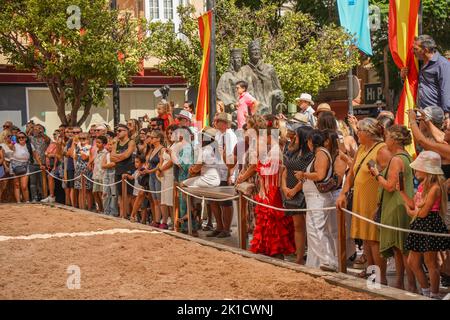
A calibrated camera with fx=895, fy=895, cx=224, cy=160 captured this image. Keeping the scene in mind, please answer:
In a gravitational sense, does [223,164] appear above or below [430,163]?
below

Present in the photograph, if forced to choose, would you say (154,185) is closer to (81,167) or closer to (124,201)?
(124,201)

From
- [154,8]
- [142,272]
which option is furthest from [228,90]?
[154,8]

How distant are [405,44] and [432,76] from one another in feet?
3.96

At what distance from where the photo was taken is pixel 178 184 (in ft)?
45.0

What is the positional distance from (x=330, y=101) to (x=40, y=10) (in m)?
21.2

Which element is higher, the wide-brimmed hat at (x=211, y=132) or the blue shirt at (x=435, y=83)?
the blue shirt at (x=435, y=83)

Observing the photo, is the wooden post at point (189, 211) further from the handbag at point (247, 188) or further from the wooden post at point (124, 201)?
A: the wooden post at point (124, 201)

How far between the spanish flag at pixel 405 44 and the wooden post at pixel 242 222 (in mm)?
2197

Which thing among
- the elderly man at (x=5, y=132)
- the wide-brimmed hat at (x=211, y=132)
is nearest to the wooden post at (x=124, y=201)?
the wide-brimmed hat at (x=211, y=132)

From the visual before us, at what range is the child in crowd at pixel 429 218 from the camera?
27.2 ft

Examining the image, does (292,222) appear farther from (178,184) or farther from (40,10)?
(40,10)

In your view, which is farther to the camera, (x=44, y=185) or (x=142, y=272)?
(x=44, y=185)

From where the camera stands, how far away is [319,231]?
10.2 m

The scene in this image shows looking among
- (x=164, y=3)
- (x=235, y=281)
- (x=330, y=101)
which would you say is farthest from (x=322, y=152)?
(x=330, y=101)
